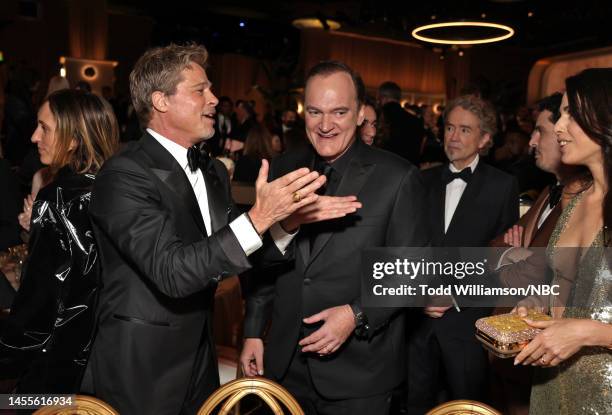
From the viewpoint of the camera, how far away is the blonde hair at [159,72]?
1.89 meters

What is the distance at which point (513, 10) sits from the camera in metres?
9.69

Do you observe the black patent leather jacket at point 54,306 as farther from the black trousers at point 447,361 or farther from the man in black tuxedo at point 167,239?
the black trousers at point 447,361

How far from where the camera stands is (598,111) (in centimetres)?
170

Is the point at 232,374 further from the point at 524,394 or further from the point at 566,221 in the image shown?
the point at 566,221

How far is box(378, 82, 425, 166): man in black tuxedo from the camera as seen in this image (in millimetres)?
5113

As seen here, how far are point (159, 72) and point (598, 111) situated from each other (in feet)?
4.48

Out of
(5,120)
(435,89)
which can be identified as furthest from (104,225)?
(435,89)

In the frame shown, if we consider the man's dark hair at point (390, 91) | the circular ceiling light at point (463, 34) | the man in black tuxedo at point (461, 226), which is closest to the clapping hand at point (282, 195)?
the man in black tuxedo at point (461, 226)

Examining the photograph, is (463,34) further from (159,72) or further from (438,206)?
(159,72)

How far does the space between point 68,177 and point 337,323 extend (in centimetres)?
113

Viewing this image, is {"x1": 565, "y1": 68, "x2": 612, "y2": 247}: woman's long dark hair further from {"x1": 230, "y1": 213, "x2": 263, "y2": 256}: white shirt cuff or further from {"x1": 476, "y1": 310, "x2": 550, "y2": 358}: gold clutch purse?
{"x1": 230, "y1": 213, "x2": 263, "y2": 256}: white shirt cuff

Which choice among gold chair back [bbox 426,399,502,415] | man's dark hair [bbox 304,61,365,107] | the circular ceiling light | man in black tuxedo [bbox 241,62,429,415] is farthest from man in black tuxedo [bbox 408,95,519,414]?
the circular ceiling light

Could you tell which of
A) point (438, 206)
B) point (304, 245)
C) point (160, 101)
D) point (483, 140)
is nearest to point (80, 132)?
point (160, 101)

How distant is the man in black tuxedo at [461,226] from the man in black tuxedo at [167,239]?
1.36 meters
